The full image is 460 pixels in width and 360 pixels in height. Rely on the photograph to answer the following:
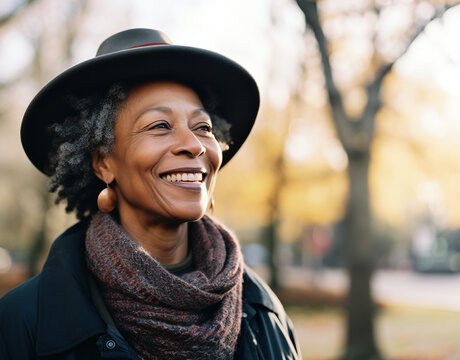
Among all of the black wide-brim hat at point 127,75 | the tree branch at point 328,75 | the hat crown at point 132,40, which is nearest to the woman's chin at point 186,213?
the black wide-brim hat at point 127,75

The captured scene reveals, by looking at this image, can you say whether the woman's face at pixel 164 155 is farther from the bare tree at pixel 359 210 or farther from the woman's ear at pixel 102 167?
the bare tree at pixel 359 210

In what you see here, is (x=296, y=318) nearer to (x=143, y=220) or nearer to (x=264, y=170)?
(x=264, y=170)

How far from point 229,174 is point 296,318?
6185 millimetres

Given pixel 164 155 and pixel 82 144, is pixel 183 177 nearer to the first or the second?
pixel 164 155

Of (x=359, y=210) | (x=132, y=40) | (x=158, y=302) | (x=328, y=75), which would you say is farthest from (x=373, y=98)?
(x=158, y=302)

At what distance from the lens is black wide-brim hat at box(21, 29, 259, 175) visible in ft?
7.36

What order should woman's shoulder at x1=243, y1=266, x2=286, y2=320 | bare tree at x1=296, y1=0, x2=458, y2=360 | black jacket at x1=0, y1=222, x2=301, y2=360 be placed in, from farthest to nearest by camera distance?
bare tree at x1=296, y1=0, x2=458, y2=360 → woman's shoulder at x1=243, y1=266, x2=286, y2=320 → black jacket at x1=0, y1=222, x2=301, y2=360

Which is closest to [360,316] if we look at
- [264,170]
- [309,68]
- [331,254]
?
[309,68]

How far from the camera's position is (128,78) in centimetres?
232

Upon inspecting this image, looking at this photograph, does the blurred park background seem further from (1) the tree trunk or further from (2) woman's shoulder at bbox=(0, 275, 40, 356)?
(2) woman's shoulder at bbox=(0, 275, 40, 356)

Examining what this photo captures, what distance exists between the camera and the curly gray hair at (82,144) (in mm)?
2357

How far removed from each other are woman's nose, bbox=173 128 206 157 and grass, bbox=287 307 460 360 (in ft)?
24.6

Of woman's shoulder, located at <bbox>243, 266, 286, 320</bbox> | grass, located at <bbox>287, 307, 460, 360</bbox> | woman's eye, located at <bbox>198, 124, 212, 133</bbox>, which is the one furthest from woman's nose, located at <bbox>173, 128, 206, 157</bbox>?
grass, located at <bbox>287, 307, 460, 360</bbox>

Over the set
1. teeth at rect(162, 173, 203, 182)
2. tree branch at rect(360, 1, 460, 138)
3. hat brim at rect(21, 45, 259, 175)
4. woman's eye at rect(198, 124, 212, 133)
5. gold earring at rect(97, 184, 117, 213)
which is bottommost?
gold earring at rect(97, 184, 117, 213)
